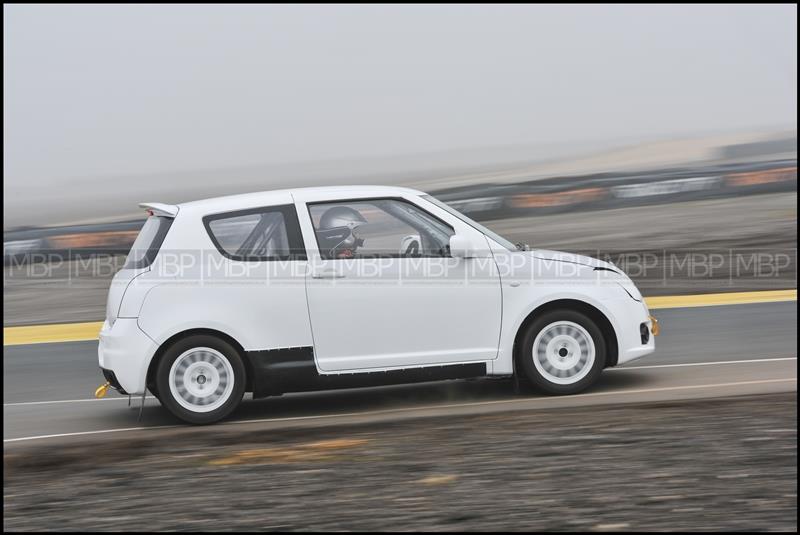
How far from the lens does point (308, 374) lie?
731cm

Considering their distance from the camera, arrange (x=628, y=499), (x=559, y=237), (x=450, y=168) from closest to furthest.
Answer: (x=628, y=499) → (x=559, y=237) → (x=450, y=168)

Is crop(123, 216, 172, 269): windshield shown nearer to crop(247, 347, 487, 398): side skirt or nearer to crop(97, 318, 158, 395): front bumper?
crop(97, 318, 158, 395): front bumper

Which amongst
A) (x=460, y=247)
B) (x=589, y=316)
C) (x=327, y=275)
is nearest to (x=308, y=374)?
(x=327, y=275)

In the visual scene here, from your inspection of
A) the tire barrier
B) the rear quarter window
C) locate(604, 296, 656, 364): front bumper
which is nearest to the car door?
the rear quarter window

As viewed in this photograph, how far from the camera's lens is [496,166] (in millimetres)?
18891

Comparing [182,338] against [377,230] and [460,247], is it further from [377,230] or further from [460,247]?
[460,247]

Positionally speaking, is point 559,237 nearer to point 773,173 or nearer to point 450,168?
point 450,168

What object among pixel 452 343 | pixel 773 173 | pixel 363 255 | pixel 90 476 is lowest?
pixel 90 476

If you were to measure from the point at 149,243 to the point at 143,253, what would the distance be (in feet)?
0.28

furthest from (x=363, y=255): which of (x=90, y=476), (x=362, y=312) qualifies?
(x=90, y=476)

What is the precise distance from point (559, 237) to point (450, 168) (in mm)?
2601

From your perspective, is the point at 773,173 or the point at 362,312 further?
the point at 773,173

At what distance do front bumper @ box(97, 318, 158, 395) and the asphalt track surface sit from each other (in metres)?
0.38

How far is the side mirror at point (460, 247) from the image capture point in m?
7.30
